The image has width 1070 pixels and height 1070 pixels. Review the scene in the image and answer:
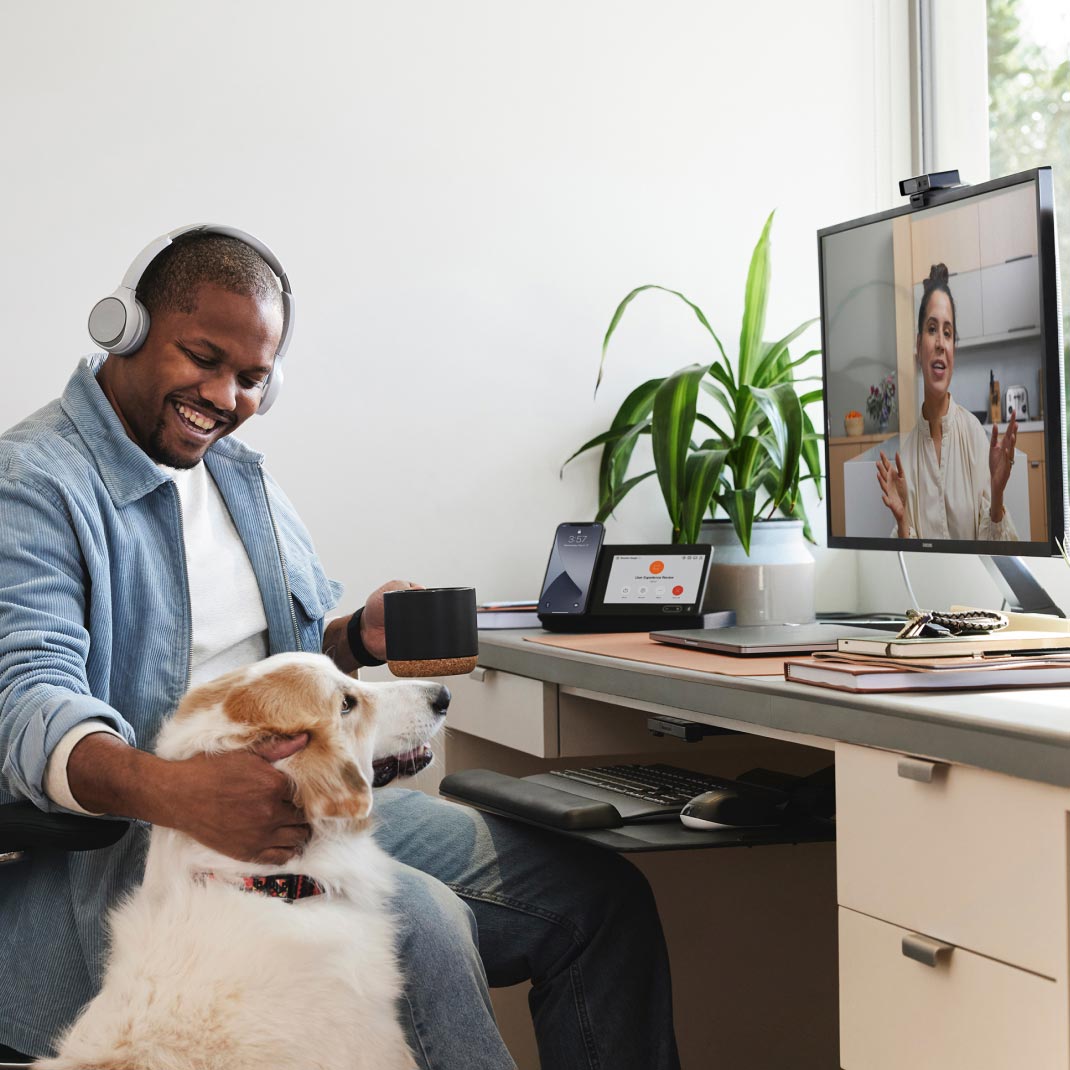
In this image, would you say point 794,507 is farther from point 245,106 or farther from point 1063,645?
point 245,106

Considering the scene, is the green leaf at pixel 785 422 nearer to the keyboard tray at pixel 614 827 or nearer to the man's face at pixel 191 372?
the keyboard tray at pixel 614 827

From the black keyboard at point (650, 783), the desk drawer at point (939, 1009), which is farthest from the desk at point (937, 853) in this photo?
the black keyboard at point (650, 783)

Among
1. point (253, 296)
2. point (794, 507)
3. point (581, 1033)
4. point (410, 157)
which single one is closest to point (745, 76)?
point (410, 157)

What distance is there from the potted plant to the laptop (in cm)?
31

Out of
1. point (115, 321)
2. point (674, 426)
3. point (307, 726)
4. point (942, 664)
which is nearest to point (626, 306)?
point (674, 426)

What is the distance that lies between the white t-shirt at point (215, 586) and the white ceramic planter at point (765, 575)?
857 mm

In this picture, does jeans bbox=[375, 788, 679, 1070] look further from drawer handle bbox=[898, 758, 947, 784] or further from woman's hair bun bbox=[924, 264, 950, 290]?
woman's hair bun bbox=[924, 264, 950, 290]

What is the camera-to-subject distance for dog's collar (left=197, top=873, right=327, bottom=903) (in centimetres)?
119

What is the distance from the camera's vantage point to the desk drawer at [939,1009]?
100 centimetres

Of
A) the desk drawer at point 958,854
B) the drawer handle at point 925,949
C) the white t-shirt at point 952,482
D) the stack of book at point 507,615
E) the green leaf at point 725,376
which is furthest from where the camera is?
the green leaf at point 725,376

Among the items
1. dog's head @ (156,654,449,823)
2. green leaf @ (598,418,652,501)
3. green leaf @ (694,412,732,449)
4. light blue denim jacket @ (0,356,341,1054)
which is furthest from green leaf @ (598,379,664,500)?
dog's head @ (156,654,449,823)

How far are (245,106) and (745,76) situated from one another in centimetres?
107

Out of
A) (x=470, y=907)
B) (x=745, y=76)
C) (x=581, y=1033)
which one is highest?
(x=745, y=76)

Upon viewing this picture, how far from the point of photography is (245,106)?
2.20 m
